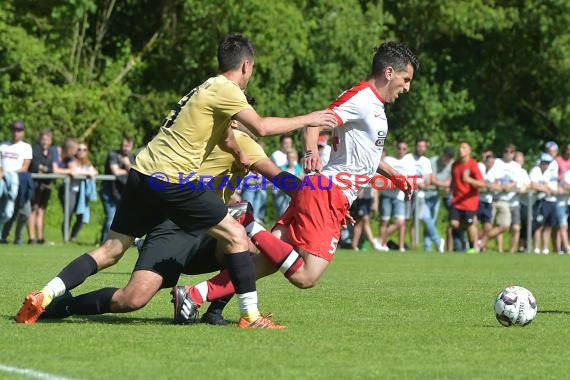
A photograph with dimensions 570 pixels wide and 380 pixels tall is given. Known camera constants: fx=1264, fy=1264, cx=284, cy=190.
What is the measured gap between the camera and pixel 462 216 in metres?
23.0

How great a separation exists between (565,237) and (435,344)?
17.0m

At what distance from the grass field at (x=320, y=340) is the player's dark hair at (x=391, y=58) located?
1846mm

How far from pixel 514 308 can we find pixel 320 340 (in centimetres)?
169

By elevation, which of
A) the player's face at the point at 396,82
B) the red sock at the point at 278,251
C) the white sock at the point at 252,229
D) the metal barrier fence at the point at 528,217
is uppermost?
the player's face at the point at 396,82

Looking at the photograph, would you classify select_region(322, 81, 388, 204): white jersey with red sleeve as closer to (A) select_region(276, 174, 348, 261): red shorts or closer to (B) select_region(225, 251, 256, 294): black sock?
(A) select_region(276, 174, 348, 261): red shorts

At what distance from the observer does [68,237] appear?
22.8 metres

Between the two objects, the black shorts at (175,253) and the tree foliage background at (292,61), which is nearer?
the black shorts at (175,253)

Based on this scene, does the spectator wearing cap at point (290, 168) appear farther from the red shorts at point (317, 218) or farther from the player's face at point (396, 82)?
the red shorts at point (317, 218)

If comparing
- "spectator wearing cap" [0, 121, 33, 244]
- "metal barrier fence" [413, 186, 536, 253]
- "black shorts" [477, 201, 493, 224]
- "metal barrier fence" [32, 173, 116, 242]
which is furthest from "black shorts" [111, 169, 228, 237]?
"black shorts" [477, 201, 493, 224]

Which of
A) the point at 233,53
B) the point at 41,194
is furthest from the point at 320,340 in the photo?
the point at 41,194

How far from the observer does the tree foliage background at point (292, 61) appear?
30.2 m

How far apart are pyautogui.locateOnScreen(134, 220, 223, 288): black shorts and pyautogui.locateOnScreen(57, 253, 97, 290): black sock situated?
1.02 feet

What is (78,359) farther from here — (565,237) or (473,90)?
(473,90)

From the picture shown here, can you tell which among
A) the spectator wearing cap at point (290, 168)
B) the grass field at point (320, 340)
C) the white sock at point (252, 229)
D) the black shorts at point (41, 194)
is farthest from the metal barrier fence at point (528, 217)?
the white sock at point (252, 229)
